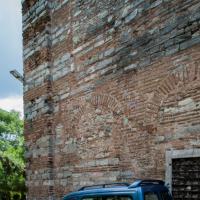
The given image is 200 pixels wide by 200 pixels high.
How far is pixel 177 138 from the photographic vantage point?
809cm

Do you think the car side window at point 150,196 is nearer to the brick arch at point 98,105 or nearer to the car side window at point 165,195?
the car side window at point 165,195

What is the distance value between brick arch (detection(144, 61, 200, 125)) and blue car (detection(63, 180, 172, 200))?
1.68 meters

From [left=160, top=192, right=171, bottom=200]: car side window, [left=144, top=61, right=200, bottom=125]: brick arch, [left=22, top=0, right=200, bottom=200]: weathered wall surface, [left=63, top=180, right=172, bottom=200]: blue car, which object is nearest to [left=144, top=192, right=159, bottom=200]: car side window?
[left=63, top=180, right=172, bottom=200]: blue car

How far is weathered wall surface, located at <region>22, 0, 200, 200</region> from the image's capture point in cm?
823

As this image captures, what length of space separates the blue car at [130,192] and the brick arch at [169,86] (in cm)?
168

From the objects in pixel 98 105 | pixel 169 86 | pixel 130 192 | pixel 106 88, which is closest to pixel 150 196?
pixel 130 192

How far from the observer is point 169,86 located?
8367 mm

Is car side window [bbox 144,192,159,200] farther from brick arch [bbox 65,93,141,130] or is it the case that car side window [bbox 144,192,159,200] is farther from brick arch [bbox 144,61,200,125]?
brick arch [bbox 65,93,141,130]

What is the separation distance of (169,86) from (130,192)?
2.55 m

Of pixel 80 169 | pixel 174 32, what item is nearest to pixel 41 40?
pixel 80 169

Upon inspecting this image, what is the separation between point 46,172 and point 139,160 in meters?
3.74

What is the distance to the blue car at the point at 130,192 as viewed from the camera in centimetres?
643

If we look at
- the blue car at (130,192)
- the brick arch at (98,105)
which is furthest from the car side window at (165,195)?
the brick arch at (98,105)

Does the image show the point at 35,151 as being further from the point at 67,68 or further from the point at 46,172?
the point at 67,68
